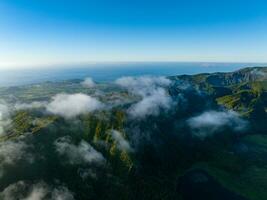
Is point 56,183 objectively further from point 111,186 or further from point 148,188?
point 148,188

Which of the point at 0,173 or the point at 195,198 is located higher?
the point at 0,173

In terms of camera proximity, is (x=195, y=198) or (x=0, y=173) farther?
(x=195, y=198)

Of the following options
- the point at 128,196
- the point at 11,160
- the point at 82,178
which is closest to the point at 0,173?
→ the point at 11,160

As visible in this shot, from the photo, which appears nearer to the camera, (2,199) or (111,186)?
(2,199)

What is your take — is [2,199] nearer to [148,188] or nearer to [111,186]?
[111,186]

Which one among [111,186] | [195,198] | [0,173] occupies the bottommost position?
[195,198]

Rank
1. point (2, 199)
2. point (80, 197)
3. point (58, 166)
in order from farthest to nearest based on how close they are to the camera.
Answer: point (58, 166) < point (80, 197) < point (2, 199)

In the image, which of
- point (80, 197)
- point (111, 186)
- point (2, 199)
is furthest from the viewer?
point (111, 186)

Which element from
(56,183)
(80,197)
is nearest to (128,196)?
(80,197)

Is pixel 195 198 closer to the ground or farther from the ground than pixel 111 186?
closer to the ground
